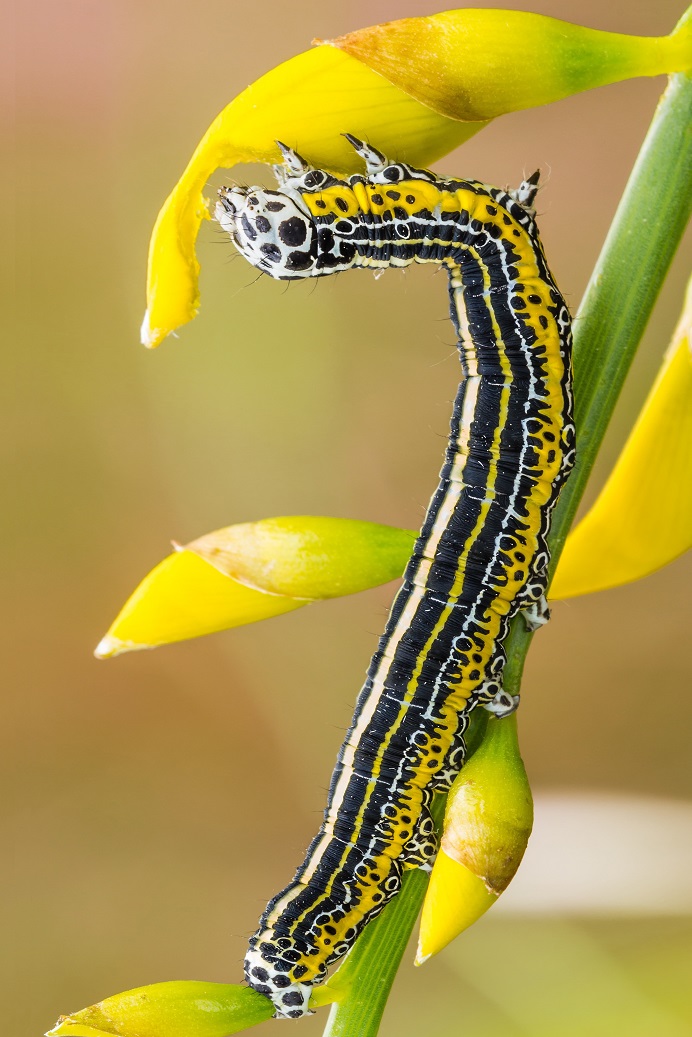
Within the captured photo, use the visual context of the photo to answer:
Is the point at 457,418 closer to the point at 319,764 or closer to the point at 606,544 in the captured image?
the point at 606,544

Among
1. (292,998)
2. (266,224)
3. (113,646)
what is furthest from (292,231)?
(292,998)

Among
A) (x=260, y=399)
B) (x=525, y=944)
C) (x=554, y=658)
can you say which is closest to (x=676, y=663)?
(x=554, y=658)

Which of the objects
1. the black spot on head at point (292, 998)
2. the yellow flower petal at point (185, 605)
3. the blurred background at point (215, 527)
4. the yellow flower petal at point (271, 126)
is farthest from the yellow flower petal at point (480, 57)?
the blurred background at point (215, 527)

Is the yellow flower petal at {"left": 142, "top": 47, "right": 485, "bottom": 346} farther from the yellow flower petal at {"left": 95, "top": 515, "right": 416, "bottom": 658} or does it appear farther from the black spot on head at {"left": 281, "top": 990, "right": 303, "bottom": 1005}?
the black spot on head at {"left": 281, "top": 990, "right": 303, "bottom": 1005}

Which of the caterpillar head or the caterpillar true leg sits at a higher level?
the caterpillar head

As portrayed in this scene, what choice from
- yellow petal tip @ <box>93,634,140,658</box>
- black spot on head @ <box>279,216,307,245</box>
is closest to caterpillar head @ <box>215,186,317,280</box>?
black spot on head @ <box>279,216,307,245</box>

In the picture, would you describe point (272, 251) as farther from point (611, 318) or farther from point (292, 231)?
point (611, 318)

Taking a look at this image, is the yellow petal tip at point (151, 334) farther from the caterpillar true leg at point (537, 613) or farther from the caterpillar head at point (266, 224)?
the caterpillar true leg at point (537, 613)
